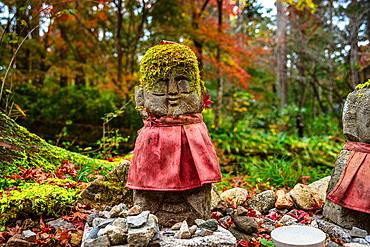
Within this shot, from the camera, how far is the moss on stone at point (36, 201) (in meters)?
2.42

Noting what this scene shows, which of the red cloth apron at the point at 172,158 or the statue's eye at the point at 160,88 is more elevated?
the statue's eye at the point at 160,88

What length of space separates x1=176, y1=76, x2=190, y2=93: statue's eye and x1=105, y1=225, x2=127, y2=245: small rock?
A: 1.27 m

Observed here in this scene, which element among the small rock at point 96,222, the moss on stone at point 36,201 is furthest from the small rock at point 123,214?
the moss on stone at point 36,201

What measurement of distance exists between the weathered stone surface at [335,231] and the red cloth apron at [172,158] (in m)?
1.19

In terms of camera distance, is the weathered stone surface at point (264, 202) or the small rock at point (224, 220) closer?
the small rock at point (224, 220)

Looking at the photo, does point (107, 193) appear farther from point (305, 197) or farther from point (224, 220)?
point (305, 197)

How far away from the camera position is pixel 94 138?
22.2 ft

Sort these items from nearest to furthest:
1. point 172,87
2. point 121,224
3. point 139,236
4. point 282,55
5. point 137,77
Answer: point 139,236 → point 121,224 → point 172,87 → point 137,77 → point 282,55

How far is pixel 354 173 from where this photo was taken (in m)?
2.39

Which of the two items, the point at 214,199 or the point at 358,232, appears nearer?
the point at 358,232

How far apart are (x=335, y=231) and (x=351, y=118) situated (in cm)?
109

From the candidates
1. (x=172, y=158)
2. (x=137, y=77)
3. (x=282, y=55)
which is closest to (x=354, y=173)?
(x=172, y=158)

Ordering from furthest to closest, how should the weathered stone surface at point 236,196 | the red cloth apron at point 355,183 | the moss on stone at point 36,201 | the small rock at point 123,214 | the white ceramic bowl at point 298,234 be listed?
the weathered stone surface at point 236,196 < the moss on stone at point 36,201 < the red cloth apron at point 355,183 < the small rock at point 123,214 < the white ceramic bowl at point 298,234

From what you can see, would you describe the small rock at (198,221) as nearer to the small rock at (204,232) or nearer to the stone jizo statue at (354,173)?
the small rock at (204,232)
